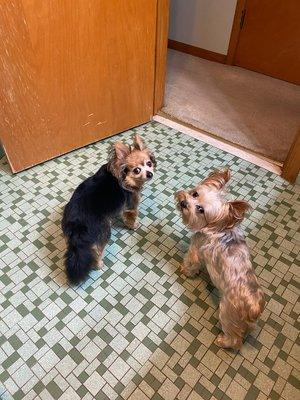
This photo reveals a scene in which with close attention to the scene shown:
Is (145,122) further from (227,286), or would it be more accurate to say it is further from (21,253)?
(227,286)

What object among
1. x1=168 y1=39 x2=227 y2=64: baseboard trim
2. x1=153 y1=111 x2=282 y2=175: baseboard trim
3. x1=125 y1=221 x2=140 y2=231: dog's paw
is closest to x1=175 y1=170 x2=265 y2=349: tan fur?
x1=125 y1=221 x2=140 y2=231: dog's paw

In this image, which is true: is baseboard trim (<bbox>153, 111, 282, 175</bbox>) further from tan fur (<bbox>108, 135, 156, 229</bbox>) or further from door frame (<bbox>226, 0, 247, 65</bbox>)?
door frame (<bbox>226, 0, 247, 65</bbox>)

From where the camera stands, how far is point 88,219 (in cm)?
141

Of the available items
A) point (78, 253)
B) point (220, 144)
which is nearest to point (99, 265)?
point (78, 253)

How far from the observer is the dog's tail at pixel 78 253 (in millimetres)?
1373

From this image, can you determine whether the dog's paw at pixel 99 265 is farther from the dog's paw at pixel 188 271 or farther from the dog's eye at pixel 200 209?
the dog's eye at pixel 200 209

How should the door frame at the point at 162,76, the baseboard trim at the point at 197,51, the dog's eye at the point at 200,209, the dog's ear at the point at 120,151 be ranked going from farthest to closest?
the baseboard trim at the point at 197,51, the door frame at the point at 162,76, the dog's ear at the point at 120,151, the dog's eye at the point at 200,209

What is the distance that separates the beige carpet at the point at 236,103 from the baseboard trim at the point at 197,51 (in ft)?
0.28

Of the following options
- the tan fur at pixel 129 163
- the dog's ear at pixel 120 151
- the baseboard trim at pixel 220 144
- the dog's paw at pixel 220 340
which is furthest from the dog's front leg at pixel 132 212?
the baseboard trim at pixel 220 144

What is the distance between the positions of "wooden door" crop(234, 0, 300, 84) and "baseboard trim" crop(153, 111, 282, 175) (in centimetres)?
155

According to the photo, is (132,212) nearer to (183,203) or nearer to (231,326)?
(183,203)

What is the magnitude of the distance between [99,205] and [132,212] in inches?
12.9

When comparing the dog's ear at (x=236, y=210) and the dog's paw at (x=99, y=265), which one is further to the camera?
the dog's paw at (x=99, y=265)

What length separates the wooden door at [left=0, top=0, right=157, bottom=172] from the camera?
5.43 ft
